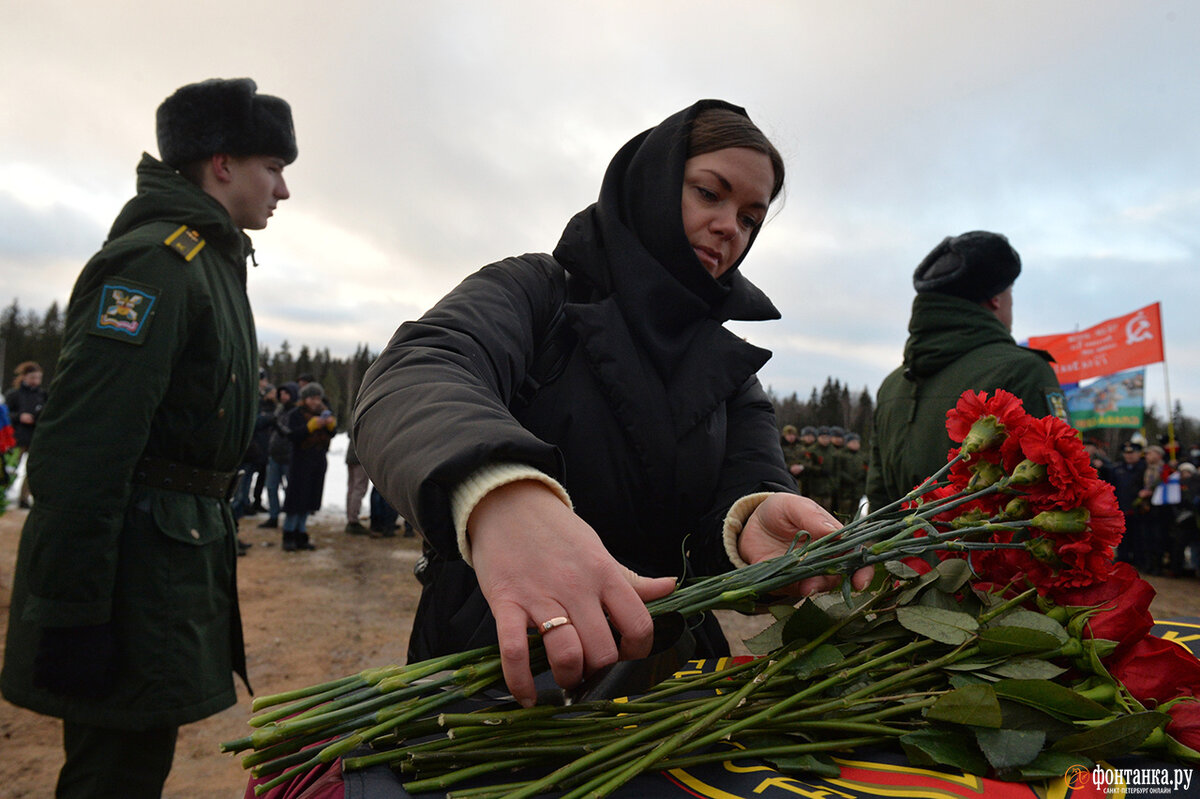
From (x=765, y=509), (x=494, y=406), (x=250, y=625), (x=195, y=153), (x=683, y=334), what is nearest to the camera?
(x=494, y=406)

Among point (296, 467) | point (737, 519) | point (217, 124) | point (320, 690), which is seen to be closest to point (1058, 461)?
point (737, 519)

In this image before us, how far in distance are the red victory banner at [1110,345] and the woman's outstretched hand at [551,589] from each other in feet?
38.7

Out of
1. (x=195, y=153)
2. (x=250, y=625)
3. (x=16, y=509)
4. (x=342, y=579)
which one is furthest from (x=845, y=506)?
(x=16, y=509)

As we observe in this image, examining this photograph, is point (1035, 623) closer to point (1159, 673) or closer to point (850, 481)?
point (1159, 673)

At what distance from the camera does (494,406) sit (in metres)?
0.94

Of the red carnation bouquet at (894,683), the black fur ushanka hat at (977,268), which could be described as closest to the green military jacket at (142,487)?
the red carnation bouquet at (894,683)

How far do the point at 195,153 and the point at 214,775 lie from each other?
2849 millimetres

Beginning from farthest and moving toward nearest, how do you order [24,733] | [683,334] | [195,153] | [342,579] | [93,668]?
[342,579], [24,733], [195,153], [93,668], [683,334]

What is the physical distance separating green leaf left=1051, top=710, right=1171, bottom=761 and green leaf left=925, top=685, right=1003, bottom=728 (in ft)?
0.31

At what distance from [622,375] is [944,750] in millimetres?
889

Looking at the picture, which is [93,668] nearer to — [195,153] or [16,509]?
[195,153]

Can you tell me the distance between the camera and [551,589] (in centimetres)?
73

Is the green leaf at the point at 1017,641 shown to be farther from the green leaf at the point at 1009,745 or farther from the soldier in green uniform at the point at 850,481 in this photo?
the soldier in green uniform at the point at 850,481

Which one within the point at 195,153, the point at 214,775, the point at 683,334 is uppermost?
the point at 195,153
